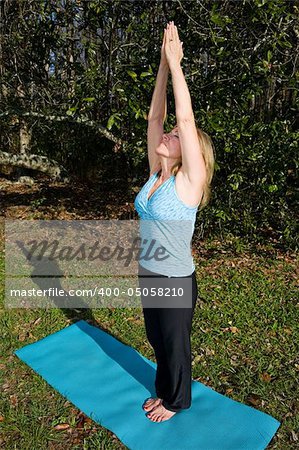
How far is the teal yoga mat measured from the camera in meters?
3.04

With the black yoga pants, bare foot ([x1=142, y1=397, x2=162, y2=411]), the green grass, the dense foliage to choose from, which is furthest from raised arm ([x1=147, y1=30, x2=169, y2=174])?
the green grass

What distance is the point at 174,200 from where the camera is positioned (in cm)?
250

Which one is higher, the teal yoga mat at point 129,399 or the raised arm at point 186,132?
the raised arm at point 186,132

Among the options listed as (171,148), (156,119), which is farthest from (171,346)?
(156,119)

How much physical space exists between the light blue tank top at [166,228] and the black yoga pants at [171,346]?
8 cm

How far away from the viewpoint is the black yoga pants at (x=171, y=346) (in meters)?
2.78

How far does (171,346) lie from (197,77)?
3723 mm

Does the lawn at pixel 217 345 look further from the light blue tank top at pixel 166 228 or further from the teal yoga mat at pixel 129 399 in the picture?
the light blue tank top at pixel 166 228

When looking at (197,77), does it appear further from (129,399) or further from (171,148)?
(129,399)

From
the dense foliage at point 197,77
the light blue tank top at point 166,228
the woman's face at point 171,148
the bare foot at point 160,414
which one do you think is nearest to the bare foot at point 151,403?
the bare foot at point 160,414

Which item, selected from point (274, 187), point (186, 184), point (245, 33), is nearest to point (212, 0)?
point (245, 33)

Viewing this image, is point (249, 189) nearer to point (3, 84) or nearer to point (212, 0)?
point (212, 0)

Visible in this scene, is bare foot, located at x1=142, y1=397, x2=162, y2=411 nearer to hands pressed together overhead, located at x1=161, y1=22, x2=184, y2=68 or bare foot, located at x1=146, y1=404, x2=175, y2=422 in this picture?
bare foot, located at x1=146, y1=404, x2=175, y2=422

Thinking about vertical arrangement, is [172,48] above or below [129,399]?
above
